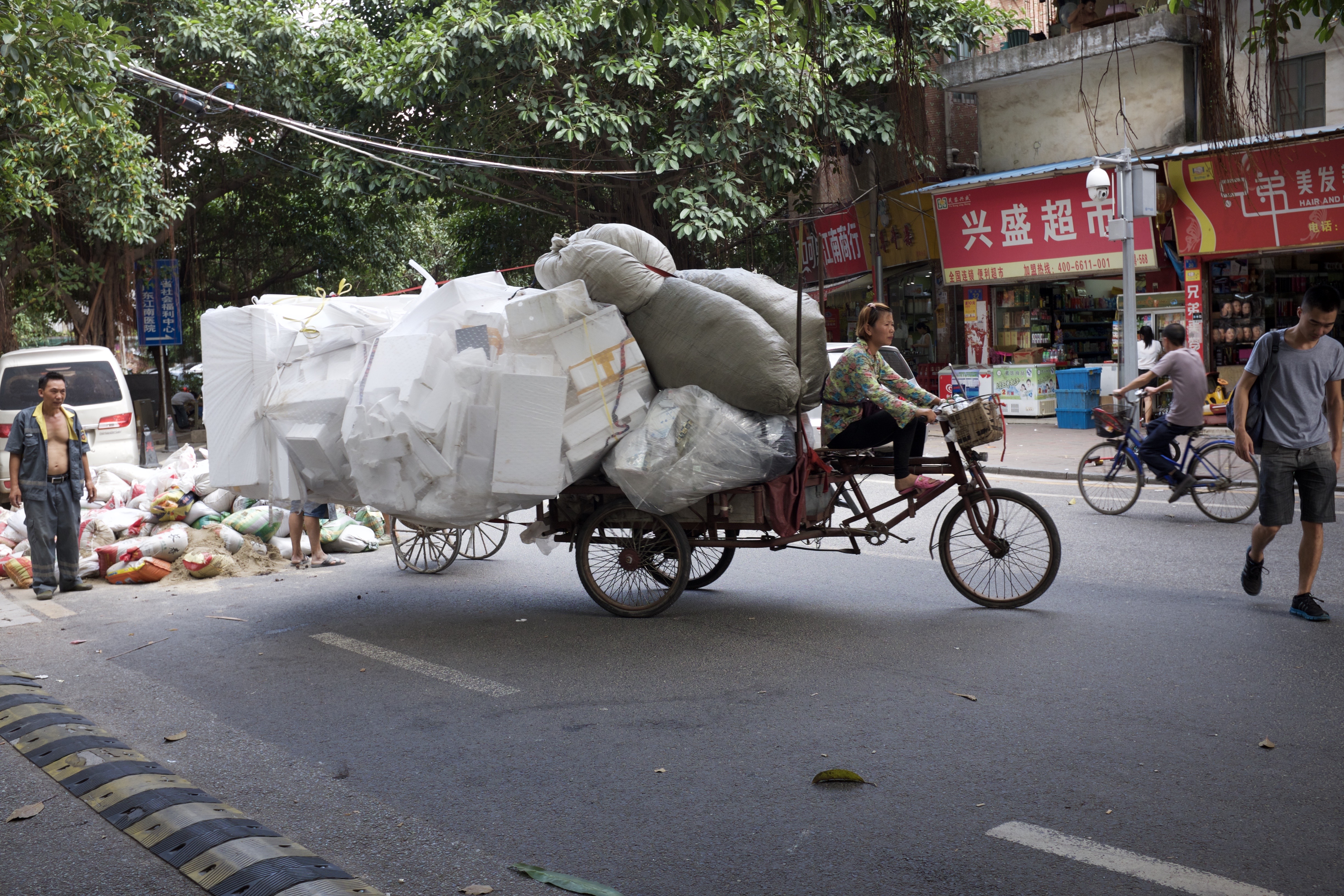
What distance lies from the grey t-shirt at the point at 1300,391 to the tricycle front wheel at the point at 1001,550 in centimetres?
129

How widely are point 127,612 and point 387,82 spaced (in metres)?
11.0

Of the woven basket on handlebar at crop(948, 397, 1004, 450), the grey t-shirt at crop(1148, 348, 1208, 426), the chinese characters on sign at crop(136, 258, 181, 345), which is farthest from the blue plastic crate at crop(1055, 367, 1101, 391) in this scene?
the chinese characters on sign at crop(136, 258, 181, 345)

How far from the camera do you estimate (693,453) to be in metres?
6.02

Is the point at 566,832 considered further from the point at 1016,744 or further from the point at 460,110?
the point at 460,110

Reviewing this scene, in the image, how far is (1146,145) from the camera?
1627 cm

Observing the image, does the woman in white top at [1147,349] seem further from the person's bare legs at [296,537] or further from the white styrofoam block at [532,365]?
the white styrofoam block at [532,365]

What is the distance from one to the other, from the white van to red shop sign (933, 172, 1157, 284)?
12736 millimetres

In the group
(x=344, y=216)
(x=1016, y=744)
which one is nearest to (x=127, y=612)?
(x=1016, y=744)

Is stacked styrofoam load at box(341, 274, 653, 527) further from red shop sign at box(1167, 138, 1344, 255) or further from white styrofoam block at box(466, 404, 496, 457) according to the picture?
red shop sign at box(1167, 138, 1344, 255)

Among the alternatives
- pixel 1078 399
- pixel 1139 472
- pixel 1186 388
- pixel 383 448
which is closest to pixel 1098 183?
pixel 1078 399

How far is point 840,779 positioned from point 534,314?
3.05 metres

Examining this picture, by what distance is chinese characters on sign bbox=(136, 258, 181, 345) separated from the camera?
22.0m

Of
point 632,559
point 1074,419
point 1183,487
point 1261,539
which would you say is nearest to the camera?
point 1261,539

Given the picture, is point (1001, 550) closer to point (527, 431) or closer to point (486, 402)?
point (527, 431)
